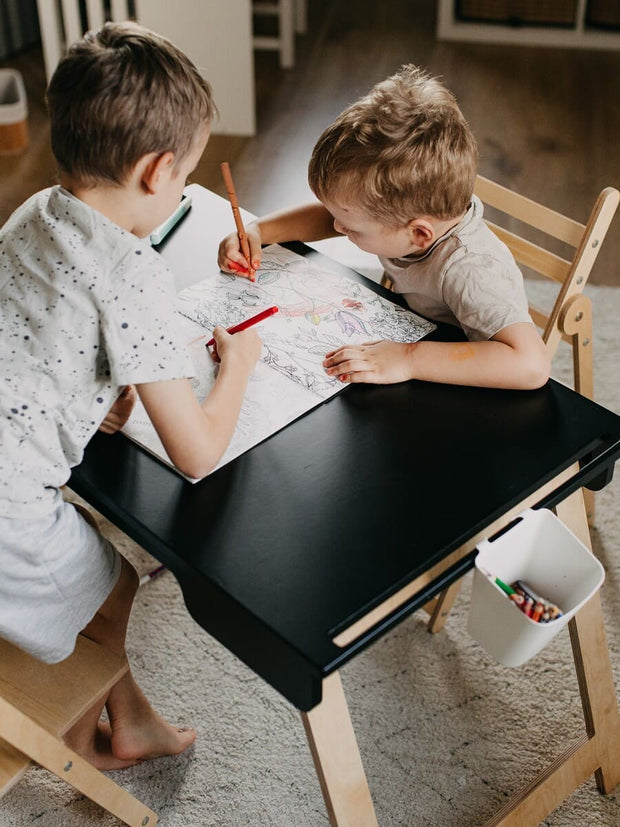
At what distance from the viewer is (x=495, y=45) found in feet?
12.3

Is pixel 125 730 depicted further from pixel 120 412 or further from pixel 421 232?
pixel 421 232

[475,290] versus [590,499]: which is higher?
[475,290]

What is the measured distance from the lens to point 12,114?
9.84ft

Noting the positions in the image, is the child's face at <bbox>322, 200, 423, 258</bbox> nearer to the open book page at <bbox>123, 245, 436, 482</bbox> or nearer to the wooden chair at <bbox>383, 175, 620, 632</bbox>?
the open book page at <bbox>123, 245, 436, 482</bbox>

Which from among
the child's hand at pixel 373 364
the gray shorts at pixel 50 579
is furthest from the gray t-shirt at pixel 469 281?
the gray shorts at pixel 50 579

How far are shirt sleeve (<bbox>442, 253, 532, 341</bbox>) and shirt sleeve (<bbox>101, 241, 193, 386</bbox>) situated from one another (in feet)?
1.36

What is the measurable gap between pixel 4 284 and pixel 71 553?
33 cm

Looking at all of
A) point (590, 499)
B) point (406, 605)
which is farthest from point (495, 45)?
point (406, 605)

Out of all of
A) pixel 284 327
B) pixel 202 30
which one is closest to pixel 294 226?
pixel 284 327

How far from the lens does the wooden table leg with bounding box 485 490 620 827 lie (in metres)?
1.30

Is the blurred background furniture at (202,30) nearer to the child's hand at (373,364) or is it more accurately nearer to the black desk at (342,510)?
the child's hand at (373,364)

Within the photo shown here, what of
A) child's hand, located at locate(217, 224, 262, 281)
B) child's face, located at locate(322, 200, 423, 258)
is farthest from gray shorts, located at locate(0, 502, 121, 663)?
child's face, located at locate(322, 200, 423, 258)

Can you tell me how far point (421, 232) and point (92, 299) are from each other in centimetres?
48

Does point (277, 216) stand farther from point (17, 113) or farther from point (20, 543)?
point (17, 113)
